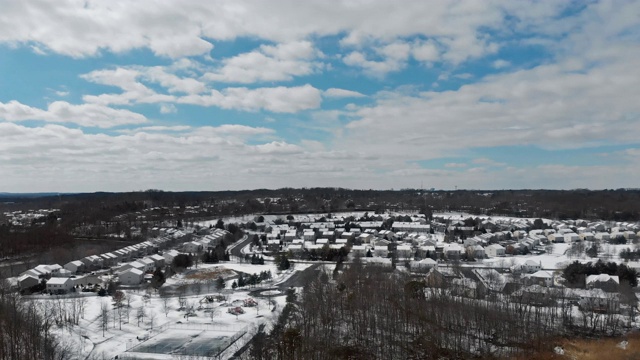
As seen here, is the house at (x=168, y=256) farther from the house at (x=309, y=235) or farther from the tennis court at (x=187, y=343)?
the tennis court at (x=187, y=343)

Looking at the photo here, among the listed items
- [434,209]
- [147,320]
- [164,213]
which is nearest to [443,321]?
[147,320]

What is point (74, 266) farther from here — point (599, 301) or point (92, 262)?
point (599, 301)

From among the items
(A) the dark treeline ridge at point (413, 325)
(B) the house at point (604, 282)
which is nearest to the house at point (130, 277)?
(A) the dark treeline ridge at point (413, 325)

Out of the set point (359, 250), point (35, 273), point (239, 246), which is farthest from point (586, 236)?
point (35, 273)

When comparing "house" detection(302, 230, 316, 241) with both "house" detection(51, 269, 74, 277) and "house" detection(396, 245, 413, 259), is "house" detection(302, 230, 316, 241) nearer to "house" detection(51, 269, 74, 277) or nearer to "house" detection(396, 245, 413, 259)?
"house" detection(396, 245, 413, 259)

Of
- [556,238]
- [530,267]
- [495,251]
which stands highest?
[556,238]

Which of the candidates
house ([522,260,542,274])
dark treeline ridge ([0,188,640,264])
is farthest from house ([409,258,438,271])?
dark treeline ridge ([0,188,640,264])
